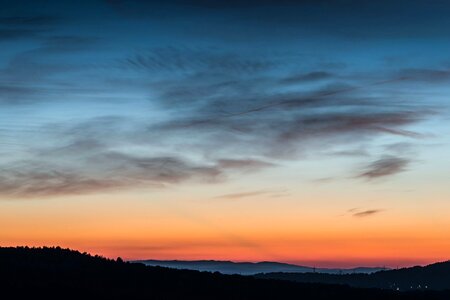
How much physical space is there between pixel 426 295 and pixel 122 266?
37.9m

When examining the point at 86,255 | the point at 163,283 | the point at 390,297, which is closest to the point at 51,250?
the point at 86,255

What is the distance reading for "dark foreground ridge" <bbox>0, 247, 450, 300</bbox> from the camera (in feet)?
245

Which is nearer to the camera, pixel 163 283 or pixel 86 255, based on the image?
pixel 163 283

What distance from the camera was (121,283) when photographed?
85500mm

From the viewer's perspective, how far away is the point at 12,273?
79.4 meters

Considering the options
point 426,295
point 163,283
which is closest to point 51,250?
point 163,283

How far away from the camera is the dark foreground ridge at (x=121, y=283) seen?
74.6m

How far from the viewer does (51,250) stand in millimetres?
96312

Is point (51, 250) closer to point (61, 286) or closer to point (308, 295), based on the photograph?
point (61, 286)

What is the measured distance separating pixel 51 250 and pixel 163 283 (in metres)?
15.1

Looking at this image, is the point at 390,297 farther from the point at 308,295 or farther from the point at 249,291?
the point at 249,291

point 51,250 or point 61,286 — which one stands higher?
point 51,250

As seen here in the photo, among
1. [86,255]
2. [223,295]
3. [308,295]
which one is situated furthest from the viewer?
[86,255]

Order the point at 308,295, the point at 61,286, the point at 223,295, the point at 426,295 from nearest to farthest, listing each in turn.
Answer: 1. the point at 61,286
2. the point at 223,295
3. the point at 308,295
4. the point at 426,295
